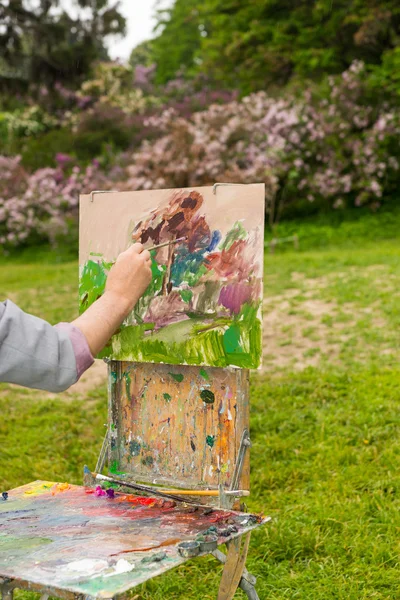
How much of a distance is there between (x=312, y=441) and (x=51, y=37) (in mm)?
16322

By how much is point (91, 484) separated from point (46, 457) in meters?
2.01

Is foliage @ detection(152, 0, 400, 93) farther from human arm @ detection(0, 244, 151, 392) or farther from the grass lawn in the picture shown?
human arm @ detection(0, 244, 151, 392)

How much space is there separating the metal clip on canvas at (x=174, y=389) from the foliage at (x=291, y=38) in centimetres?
1322

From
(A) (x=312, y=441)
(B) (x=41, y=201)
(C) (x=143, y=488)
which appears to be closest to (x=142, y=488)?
(C) (x=143, y=488)

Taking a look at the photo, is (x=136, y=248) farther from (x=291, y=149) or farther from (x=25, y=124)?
(x=25, y=124)

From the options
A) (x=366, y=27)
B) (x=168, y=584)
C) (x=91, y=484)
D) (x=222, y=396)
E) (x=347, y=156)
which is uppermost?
(x=366, y=27)

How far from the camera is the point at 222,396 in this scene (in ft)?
6.82

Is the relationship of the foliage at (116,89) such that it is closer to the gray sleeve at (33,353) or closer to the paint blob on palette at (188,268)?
the paint blob on palette at (188,268)

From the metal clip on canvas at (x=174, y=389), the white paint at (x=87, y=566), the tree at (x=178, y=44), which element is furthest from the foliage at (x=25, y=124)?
the white paint at (x=87, y=566)

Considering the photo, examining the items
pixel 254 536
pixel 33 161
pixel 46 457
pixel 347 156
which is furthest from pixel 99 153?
pixel 254 536

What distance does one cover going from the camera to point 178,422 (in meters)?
2.16

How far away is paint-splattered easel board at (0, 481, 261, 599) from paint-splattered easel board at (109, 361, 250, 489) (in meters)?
0.13

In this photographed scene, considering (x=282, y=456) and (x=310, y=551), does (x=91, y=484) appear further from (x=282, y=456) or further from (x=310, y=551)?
(x=282, y=456)

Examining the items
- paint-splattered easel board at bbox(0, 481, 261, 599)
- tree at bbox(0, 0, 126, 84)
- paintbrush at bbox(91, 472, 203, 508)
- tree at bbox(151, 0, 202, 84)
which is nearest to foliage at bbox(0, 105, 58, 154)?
tree at bbox(0, 0, 126, 84)
